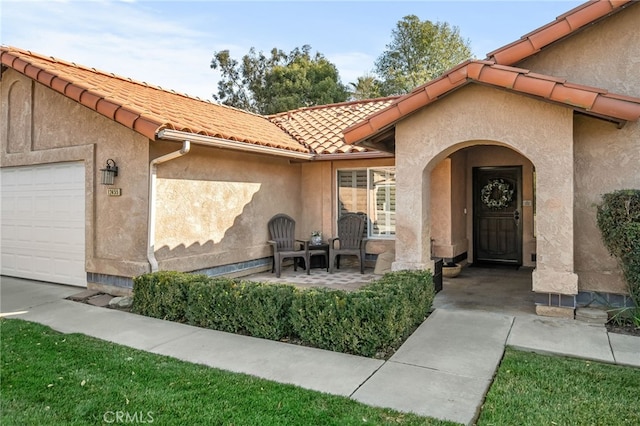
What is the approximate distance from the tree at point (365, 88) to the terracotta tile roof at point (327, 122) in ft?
58.2

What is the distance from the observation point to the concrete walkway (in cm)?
362

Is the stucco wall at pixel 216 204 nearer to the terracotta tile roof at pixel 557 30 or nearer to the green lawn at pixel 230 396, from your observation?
the green lawn at pixel 230 396

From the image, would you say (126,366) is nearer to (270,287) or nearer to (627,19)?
(270,287)

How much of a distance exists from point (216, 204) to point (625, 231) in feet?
22.2

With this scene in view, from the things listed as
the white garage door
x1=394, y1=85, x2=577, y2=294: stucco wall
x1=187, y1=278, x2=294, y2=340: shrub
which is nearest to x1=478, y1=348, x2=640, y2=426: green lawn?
x1=394, y1=85, x2=577, y2=294: stucco wall

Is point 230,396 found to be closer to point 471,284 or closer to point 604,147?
point 604,147

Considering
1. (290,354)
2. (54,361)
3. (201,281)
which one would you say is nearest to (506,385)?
(290,354)

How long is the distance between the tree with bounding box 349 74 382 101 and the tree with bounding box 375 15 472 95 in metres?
0.59

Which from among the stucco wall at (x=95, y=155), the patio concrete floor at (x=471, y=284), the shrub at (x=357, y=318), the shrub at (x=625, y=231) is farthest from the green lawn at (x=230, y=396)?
the stucco wall at (x=95, y=155)

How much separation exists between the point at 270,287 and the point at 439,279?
353 cm

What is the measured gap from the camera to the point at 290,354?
4.58 metres

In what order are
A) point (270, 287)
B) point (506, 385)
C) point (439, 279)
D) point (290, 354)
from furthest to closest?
point (439, 279)
point (270, 287)
point (290, 354)
point (506, 385)

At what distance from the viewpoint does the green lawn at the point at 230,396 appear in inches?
125

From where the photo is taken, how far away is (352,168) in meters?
10.4
